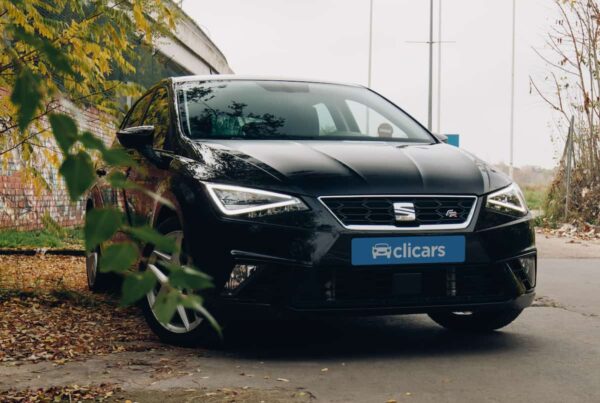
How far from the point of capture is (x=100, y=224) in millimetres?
1218

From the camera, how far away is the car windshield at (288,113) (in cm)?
518

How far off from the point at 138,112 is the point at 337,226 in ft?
9.06

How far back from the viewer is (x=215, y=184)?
4.37 metres

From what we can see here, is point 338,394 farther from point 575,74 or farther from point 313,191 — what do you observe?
point 575,74

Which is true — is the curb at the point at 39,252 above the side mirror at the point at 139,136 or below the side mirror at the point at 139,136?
below

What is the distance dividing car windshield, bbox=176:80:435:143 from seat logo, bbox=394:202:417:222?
1013 millimetres

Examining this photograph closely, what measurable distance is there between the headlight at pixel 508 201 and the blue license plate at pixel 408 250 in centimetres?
31

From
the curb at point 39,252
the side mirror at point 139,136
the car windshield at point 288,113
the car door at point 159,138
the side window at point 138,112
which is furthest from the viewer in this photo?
the curb at point 39,252

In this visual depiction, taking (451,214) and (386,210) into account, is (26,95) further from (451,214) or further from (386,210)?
(451,214)

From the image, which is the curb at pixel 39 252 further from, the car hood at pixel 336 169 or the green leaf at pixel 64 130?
the green leaf at pixel 64 130

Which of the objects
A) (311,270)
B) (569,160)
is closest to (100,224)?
(311,270)

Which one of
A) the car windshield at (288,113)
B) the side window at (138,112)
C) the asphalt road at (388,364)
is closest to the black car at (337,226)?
the car windshield at (288,113)

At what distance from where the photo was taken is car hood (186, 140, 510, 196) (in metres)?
4.32

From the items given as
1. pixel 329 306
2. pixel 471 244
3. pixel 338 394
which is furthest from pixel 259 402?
pixel 471 244
